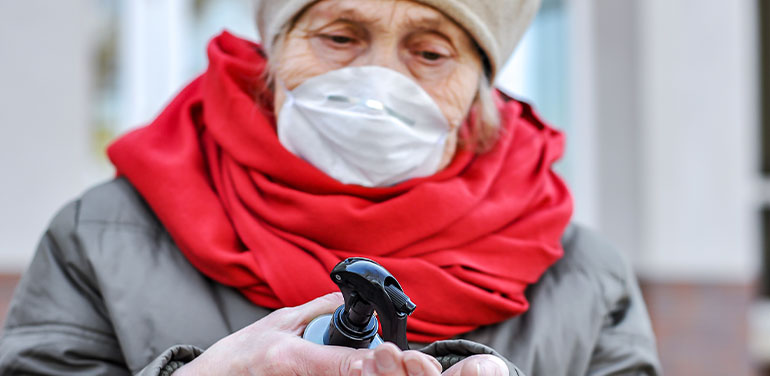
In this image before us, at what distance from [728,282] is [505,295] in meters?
3.29

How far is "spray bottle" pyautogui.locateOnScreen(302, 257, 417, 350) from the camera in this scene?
1.16m

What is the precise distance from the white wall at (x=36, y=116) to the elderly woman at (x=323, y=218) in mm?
3438

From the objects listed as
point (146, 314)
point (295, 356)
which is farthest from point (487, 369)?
point (146, 314)

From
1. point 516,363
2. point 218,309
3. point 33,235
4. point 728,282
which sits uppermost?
point 218,309

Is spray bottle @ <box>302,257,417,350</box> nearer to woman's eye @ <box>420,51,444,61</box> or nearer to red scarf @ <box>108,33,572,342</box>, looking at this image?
red scarf @ <box>108,33,572,342</box>

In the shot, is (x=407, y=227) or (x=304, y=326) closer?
(x=304, y=326)

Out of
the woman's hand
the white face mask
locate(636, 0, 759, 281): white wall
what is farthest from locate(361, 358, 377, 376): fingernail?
locate(636, 0, 759, 281): white wall

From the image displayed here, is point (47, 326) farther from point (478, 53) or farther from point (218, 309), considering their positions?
point (478, 53)

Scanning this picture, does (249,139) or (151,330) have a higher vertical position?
(249,139)

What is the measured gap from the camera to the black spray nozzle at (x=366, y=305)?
1.16 m

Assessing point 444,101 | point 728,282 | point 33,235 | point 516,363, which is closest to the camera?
point 516,363

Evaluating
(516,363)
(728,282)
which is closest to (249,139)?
(516,363)

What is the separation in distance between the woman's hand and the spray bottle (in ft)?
0.10

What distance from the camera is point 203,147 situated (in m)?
1.86
